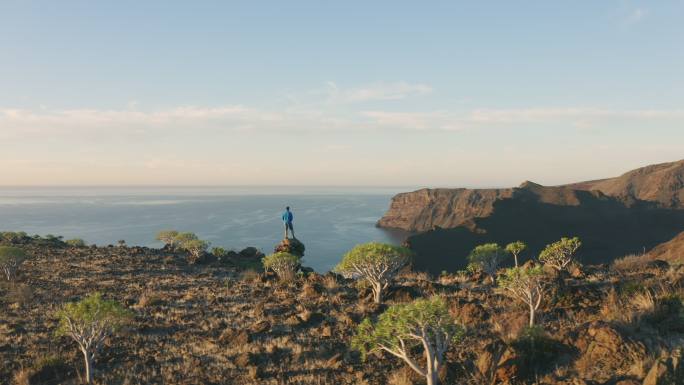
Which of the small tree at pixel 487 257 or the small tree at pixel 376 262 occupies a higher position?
the small tree at pixel 376 262

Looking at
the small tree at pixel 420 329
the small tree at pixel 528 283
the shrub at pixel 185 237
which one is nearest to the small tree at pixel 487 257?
the small tree at pixel 528 283

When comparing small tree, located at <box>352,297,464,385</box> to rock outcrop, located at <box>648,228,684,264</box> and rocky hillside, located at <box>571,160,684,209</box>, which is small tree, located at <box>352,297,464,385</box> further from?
rocky hillside, located at <box>571,160,684,209</box>

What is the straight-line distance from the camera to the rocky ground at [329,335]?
10.2m

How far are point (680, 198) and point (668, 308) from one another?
623 ft

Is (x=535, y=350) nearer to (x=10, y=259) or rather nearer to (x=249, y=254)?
(x=10, y=259)

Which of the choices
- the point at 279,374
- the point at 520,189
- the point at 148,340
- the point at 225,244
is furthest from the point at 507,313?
the point at 520,189

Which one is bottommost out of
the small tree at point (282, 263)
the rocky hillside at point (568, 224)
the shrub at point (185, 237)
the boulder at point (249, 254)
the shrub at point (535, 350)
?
the rocky hillside at point (568, 224)

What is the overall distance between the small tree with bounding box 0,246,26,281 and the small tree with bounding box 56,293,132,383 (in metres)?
20.4

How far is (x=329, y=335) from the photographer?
50.3 feet

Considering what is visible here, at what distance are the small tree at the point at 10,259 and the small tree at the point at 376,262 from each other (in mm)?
25553

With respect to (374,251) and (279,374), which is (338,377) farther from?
(374,251)

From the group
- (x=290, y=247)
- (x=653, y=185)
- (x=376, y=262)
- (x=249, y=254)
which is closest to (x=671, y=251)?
(x=290, y=247)

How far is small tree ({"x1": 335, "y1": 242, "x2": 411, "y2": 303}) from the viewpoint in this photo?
1988 centimetres

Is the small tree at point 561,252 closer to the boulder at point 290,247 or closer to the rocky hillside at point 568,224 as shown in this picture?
the boulder at point 290,247
